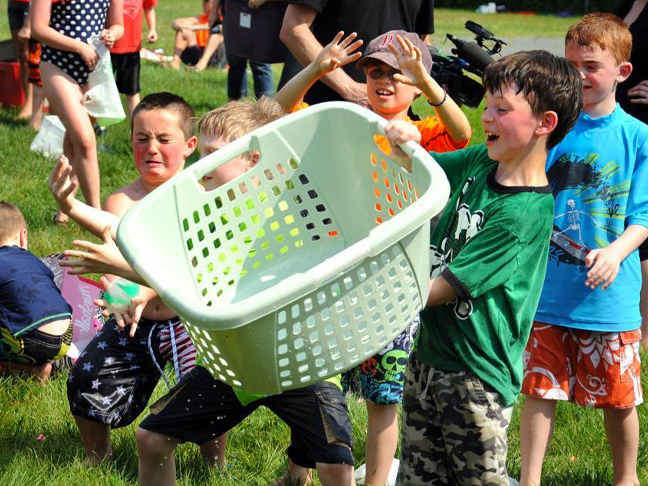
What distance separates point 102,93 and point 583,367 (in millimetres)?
3516

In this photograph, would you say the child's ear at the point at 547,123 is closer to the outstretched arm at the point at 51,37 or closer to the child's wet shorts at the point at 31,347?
the child's wet shorts at the point at 31,347

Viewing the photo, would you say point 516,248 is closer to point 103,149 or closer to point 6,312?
point 6,312

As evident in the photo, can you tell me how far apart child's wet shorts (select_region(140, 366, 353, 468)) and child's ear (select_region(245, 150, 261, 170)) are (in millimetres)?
667

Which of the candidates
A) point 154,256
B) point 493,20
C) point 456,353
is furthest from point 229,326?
point 493,20

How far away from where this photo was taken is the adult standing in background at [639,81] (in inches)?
201

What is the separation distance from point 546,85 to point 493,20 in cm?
2477

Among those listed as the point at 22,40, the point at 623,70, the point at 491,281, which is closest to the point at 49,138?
the point at 22,40

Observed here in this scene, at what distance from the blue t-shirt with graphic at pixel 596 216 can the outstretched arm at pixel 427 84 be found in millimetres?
444

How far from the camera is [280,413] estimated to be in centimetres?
308

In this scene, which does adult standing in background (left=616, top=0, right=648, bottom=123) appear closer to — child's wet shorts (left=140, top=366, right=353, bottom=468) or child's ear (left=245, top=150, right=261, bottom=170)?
child's ear (left=245, top=150, right=261, bottom=170)

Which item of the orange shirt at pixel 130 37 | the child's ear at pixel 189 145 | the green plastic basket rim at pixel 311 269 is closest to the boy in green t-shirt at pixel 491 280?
the green plastic basket rim at pixel 311 269

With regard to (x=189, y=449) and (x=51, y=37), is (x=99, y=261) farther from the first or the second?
(x=51, y=37)

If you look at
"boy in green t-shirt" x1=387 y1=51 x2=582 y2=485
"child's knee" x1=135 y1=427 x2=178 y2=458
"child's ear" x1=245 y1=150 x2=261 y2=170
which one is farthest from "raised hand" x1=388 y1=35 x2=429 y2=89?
"child's knee" x1=135 y1=427 x2=178 y2=458

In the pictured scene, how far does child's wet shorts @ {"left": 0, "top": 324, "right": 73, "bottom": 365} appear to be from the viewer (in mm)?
4391
